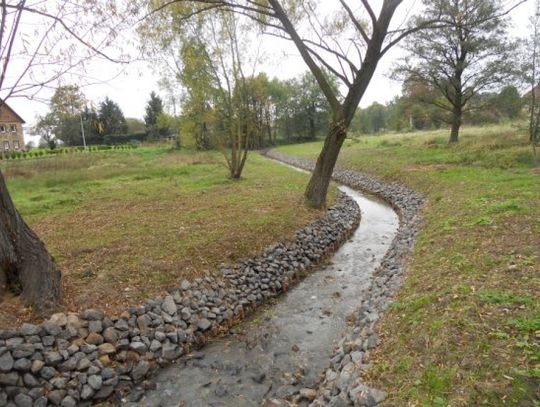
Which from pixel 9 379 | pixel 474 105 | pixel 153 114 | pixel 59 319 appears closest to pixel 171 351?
pixel 59 319

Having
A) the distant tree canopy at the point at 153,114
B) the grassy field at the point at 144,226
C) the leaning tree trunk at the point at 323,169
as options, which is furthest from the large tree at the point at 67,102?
the distant tree canopy at the point at 153,114

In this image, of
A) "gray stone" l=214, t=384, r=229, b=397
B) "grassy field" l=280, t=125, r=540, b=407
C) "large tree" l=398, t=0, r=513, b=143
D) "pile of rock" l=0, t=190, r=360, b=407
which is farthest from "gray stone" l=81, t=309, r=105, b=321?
"large tree" l=398, t=0, r=513, b=143

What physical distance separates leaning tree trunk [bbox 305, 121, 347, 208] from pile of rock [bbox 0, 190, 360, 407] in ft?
17.1

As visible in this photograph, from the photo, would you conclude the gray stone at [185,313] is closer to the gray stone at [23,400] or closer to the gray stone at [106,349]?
the gray stone at [106,349]

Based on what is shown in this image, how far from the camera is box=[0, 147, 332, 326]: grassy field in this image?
6.66 meters

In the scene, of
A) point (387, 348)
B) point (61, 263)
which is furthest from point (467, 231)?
point (61, 263)

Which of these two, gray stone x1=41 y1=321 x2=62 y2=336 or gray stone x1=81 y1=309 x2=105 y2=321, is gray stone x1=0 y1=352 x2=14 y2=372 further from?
gray stone x1=81 y1=309 x2=105 y2=321

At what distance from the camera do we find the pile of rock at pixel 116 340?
15.2 ft

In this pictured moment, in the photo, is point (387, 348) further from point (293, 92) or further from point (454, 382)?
point (293, 92)

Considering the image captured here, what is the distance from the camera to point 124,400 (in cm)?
491

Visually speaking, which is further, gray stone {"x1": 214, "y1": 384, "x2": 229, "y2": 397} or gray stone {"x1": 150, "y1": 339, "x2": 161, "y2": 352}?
gray stone {"x1": 150, "y1": 339, "x2": 161, "y2": 352}

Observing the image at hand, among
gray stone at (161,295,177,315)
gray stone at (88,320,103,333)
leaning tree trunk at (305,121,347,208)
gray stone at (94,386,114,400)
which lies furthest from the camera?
leaning tree trunk at (305,121,347,208)

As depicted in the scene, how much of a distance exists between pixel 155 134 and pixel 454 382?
67994mm

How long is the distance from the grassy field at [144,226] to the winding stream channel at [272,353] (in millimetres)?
1506
